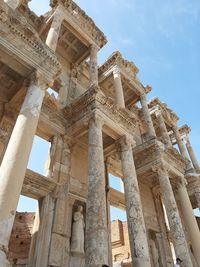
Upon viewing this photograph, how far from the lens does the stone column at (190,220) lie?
12.9m

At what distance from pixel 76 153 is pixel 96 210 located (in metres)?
4.95

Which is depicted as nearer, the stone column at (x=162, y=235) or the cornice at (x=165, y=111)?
the stone column at (x=162, y=235)

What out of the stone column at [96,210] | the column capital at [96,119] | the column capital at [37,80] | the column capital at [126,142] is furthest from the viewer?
the column capital at [126,142]

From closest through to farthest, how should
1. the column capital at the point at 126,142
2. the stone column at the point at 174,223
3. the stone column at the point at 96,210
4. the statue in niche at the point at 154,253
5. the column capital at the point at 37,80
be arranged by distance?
the stone column at the point at 96,210 < the column capital at the point at 37,80 < the stone column at the point at 174,223 < the column capital at the point at 126,142 < the statue in niche at the point at 154,253

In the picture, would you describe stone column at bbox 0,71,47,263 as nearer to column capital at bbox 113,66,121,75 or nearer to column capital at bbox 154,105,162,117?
column capital at bbox 113,66,121,75

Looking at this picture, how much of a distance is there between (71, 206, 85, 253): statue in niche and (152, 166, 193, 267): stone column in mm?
4693

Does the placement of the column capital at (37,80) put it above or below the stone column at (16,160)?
above

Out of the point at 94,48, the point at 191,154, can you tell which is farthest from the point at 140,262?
the point at 191,154

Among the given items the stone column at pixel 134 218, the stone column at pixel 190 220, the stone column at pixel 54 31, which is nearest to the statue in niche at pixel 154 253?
the stone column at pixel 190 220

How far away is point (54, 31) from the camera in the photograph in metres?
12.5

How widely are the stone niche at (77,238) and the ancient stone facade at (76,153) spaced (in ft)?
0.12

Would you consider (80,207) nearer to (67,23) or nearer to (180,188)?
(180,188)

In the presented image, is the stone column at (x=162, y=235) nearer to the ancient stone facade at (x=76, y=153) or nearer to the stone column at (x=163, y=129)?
the ancient stone facade at (x=76, y=153)

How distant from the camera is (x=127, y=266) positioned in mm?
17500
